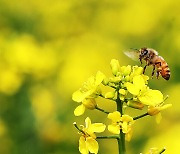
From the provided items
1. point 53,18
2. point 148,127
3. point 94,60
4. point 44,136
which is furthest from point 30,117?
point 53,18

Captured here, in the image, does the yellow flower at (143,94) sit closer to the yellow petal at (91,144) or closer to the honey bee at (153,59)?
the yellow petal at (91,144)

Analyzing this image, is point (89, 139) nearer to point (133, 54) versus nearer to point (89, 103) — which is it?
point (89, 103)

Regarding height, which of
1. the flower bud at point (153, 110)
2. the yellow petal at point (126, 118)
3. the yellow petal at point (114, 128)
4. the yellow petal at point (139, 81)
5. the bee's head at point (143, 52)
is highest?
the bee's head at point (143, 52)

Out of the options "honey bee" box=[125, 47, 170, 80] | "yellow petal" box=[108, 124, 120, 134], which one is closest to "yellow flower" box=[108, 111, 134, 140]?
"yellow petal" box=[108, 124, 120, 134]

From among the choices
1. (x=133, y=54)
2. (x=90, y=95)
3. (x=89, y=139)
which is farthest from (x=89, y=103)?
(x=133, y=54)

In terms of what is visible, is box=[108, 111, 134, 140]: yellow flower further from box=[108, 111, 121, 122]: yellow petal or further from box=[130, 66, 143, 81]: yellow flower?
box=[130, 66, 143, 81]: yellow flower

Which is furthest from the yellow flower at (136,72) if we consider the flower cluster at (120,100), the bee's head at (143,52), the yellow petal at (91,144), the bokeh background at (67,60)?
the bokeh background at (67,60)

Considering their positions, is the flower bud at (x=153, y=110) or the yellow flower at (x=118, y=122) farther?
the flower bud at (x=153, y=110)
